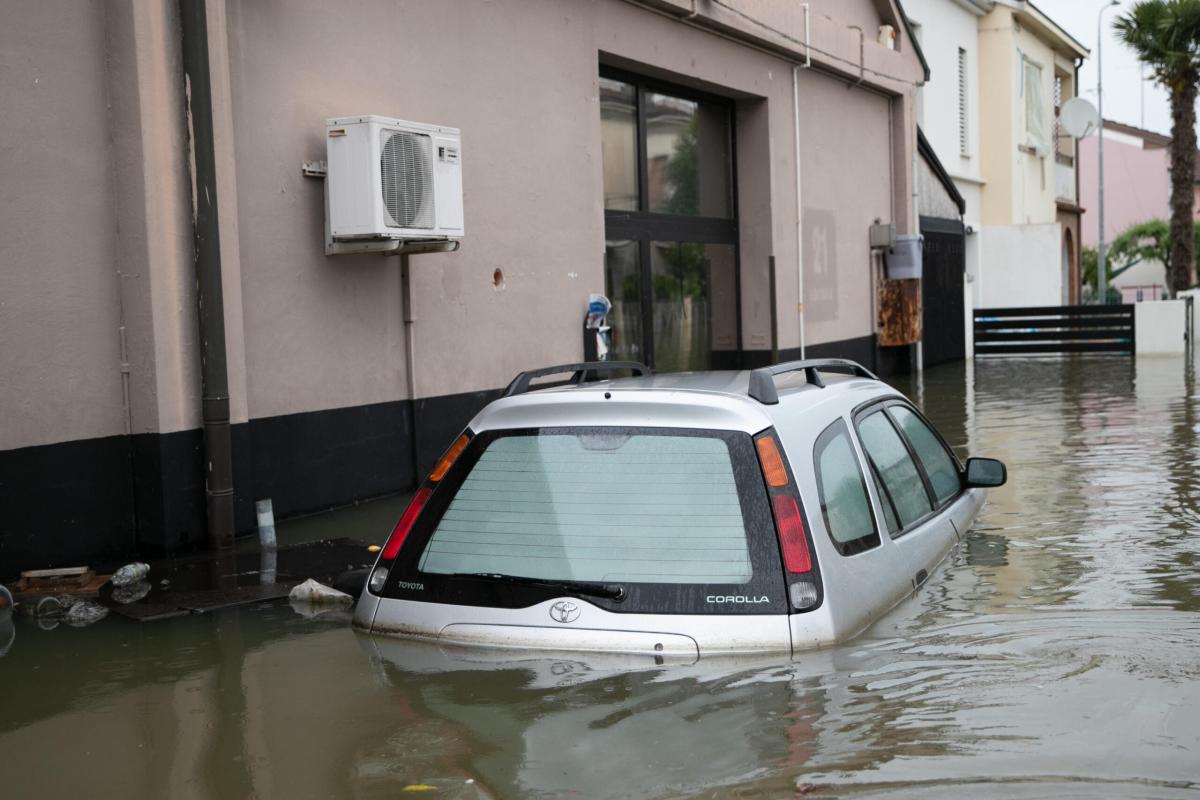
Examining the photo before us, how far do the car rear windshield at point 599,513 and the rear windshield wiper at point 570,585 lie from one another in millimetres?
17

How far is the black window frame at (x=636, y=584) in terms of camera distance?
4.45m

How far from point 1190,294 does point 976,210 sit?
703 cm

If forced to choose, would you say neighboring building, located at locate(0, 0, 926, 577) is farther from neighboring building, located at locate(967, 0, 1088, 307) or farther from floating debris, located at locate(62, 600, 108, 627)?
neighboring building, located at locate(967, 0, 1088, 307)

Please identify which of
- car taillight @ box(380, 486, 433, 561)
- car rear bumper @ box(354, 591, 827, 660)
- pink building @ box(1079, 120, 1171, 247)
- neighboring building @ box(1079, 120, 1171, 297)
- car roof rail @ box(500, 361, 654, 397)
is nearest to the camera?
car rear bumper @ box(354, 591, 827, 660)

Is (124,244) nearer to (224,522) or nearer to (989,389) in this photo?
(224,522)

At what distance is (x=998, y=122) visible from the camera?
110ft

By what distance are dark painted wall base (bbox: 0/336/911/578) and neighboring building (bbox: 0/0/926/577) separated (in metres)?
0.02

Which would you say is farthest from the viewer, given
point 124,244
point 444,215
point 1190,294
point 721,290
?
point 1190,294

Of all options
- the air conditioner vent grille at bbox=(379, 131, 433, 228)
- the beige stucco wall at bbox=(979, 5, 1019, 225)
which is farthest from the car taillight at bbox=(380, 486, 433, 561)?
the beige stucco wall at bbox=(979, 5, 1019, 225)

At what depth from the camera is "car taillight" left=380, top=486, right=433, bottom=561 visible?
16.1 feet

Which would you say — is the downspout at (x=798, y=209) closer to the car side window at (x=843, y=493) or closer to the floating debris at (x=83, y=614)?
the floating debris at (x=83, y=614)

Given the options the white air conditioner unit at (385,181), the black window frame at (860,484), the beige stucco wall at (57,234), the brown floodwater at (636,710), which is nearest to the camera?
the brown floodwater at (636,710)

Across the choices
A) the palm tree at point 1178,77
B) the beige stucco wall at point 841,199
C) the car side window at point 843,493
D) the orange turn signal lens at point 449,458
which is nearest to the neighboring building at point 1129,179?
the palm tree at point 1178,77

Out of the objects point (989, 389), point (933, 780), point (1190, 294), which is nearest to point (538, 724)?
point (933, 780)
